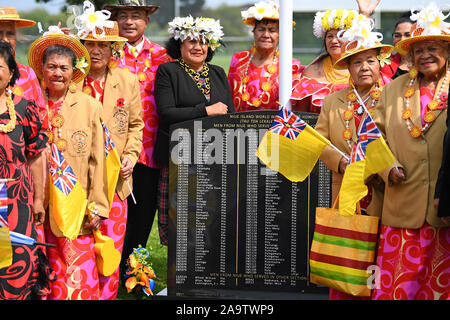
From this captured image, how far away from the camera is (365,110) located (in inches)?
196

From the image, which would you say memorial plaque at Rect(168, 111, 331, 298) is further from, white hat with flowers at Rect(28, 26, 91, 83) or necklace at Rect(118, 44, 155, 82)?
white hat with flowers at Rect(28, 26, 91, 83)

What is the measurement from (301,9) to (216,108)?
1670 centimetres

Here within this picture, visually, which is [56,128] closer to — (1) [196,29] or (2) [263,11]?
(1) [196,29]

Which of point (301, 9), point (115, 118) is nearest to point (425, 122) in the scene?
point (115, 118)

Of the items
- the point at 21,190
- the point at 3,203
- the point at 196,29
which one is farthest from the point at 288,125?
the point at 3,203

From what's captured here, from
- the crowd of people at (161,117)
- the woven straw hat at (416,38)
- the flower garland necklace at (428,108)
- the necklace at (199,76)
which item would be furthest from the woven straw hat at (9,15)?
the flower garland necklace at (428,108)

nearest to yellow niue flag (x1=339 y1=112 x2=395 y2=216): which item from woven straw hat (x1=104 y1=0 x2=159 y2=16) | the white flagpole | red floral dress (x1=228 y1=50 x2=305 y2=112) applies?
the white flagpole

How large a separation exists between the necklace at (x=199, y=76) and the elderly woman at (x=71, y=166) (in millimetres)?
1050

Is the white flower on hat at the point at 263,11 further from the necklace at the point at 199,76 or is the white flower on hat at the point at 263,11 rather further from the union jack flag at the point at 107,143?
the union jack flag at the point at 107,143

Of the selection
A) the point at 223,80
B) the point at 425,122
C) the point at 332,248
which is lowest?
the point at 332,248

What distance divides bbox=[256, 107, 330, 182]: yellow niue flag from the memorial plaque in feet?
2.33

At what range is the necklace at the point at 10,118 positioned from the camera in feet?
15.6

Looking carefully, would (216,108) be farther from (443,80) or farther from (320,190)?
(443,80)

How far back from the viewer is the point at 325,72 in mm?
6320
